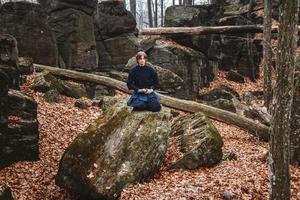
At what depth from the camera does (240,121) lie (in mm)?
14672

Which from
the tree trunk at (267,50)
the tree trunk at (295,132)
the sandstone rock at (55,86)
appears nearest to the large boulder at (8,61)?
the sandstone rock at (55,86)

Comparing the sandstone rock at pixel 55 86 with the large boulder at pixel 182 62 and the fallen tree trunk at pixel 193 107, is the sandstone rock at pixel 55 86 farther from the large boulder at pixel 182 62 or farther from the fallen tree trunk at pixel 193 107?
the large boulder at pixel 182 62

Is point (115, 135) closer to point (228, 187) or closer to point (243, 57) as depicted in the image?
point (228, 187)

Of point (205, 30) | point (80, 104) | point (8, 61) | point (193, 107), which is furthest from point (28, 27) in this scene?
point (205, 30)

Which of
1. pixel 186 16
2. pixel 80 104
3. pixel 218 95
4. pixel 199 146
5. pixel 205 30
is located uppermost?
pixel 186 16

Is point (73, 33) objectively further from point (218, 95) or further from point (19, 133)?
point (19, 133)

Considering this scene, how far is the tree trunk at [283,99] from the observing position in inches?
277

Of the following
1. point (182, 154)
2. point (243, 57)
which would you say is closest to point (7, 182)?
point (182, 154)

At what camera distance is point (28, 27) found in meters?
16.8

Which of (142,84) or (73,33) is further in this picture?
(73,33)

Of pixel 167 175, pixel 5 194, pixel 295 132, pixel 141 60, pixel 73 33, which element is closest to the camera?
pixel 5 194

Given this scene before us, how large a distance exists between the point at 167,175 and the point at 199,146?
53.0 inches

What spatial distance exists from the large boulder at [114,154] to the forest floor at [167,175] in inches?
16.3

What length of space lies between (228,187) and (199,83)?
582 inches
